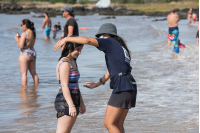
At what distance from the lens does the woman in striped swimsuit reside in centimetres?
371

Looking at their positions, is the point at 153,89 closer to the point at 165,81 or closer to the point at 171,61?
the point at 165,81

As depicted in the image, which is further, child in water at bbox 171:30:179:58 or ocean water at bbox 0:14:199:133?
child in water at bbox 171:30:179:58

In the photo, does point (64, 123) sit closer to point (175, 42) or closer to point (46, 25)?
point (175, 42)

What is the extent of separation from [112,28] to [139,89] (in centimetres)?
434

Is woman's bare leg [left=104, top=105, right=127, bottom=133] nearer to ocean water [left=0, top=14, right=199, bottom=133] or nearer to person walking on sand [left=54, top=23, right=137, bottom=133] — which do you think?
person walking on sand [left=54, top=23, right=137, bottom=133]

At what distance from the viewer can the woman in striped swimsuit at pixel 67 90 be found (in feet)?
12.2

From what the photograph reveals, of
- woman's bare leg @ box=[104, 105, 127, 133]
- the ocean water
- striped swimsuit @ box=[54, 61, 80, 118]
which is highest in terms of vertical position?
striped swimsuit @ box=[54, 61, 80, 118]

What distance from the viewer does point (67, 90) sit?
3701 millimetres

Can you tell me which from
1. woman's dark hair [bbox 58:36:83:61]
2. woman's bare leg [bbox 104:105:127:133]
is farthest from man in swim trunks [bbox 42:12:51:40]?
woman's bare leg [bbox 104:105:127:133]

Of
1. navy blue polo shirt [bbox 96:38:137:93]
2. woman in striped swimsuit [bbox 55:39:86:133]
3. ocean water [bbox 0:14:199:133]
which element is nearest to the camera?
woman in striped swimsuit [bbox 55:39:86:133]

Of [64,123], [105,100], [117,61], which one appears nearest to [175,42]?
[105,100]

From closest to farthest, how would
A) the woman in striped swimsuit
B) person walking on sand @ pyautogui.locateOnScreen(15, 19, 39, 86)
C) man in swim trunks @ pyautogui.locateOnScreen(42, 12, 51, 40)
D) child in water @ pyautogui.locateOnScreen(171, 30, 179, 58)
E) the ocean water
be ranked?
the woman in striped swimsuit → the ocean water → person walking on sand @ pyautogui.locateOnScreen(15, 19, 39, 86) → child in water @ pyautogui.locateOnScreen(171, 30, 179, 58) → man in swim trunks @ pyautogui.locateOnScreen(42, 12, 51, 40)

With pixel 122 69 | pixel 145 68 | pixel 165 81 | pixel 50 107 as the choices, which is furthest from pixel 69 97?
pixel 145 68

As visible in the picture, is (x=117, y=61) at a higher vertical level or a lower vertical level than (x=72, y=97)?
higher
